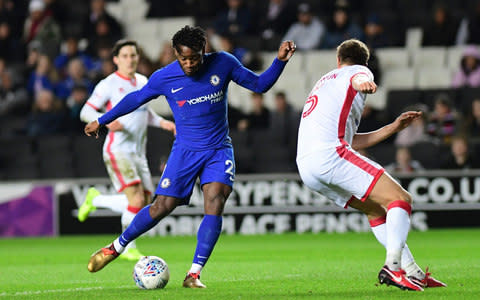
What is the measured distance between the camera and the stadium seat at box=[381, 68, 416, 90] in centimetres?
1686

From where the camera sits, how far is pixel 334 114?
7.05 m

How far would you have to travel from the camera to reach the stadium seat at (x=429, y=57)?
16953 millimetres

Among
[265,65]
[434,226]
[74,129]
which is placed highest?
[265,65]

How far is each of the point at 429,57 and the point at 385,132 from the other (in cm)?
1010

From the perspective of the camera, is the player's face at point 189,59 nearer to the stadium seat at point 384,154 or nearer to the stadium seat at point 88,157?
the stadium seat at point 384,154

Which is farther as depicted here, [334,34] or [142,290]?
[334,34]

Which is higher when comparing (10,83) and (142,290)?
(10,83)

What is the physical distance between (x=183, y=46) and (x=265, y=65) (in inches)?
403

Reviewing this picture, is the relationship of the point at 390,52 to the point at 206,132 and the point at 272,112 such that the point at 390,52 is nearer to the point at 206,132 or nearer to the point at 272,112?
the point at 272,112

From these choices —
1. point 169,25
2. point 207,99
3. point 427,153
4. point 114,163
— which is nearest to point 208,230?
point 207,99

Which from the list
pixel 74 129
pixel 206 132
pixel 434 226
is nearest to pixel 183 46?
pixel 206 132

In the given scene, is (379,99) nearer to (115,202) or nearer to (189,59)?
(115,202)

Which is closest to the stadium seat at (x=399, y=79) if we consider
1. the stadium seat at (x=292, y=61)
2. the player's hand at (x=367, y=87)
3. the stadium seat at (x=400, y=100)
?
the stadium seat at (x=400, y=100)

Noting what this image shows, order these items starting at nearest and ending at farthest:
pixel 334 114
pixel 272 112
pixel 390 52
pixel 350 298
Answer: pixel 350 298
pixel 334 114
pixel 272 112
pixel 390 52
